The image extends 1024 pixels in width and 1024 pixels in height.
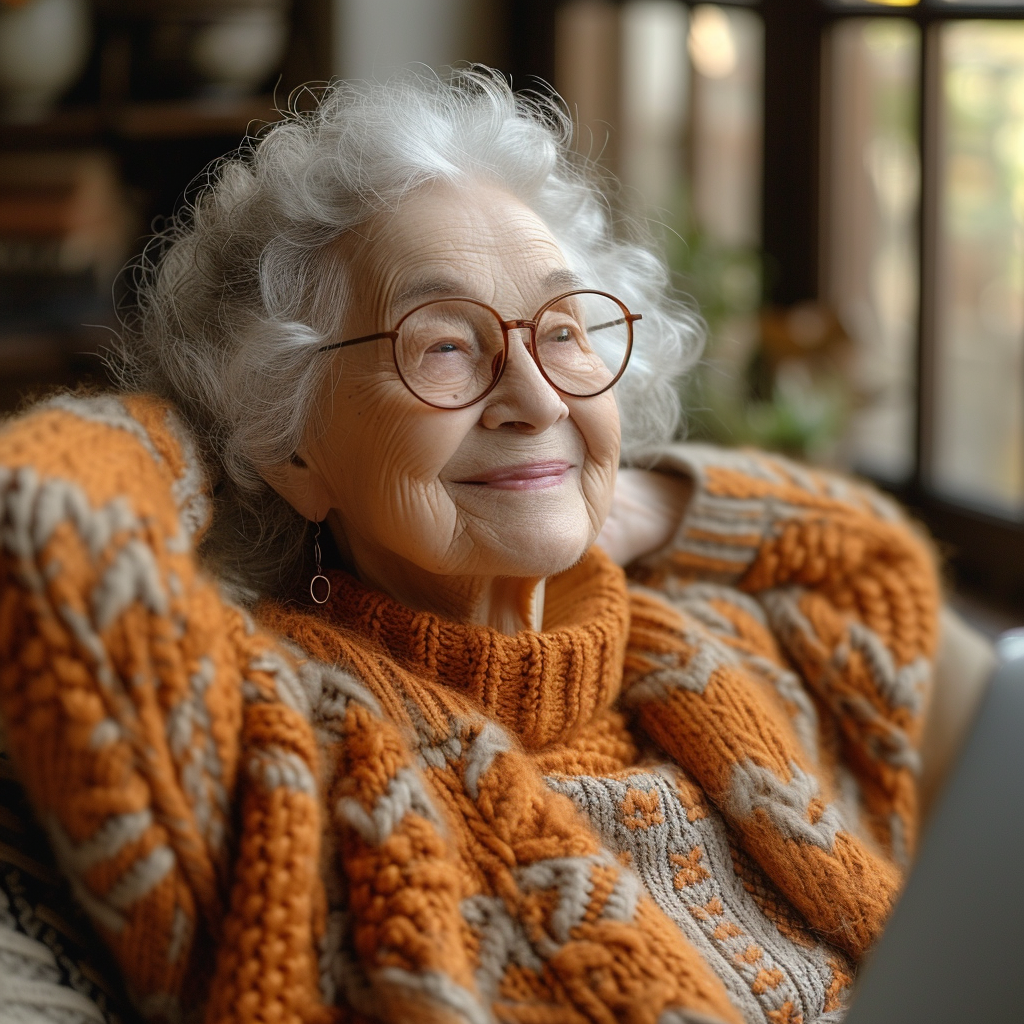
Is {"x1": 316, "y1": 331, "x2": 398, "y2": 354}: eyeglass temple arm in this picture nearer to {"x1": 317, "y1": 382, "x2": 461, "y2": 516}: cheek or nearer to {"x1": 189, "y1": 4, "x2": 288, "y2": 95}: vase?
{"x1": 317, "y1": 382, "x2": 461, "y2": 516}: cheek

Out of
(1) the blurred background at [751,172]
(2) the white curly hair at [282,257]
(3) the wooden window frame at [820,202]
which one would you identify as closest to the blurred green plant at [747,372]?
(1) the blurred background at [751,172]

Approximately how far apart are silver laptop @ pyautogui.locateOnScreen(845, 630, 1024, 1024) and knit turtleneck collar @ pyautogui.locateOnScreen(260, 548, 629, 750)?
462mm

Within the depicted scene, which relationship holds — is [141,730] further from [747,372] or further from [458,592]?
[747,372]

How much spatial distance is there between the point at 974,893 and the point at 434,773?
485 mm

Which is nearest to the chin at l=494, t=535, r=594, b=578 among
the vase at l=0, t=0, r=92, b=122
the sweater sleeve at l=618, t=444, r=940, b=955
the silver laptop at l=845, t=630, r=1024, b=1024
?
the sweater sleeve at l=618, t=444, r=940, b=955

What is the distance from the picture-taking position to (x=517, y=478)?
119 cm

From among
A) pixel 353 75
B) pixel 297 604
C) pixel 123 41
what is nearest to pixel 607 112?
pixel 353 75

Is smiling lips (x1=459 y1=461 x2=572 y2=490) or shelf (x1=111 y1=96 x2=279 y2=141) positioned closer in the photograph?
smiling lips (x1=459 y1=461 x2=572 y2=490)

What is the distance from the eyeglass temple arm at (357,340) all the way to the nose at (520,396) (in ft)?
0.36

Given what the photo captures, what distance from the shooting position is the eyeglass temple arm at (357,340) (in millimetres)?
1174

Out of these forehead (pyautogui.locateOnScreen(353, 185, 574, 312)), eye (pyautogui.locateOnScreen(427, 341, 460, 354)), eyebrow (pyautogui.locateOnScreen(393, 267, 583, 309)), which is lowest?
eye (pyautogui.locateOnScreen(427, 341, 460, 354))

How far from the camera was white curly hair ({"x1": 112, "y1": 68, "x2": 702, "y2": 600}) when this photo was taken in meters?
1.22

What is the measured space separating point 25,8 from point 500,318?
2.24 meters

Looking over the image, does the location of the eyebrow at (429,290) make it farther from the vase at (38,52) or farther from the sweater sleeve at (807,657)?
the vase at (38,52)
